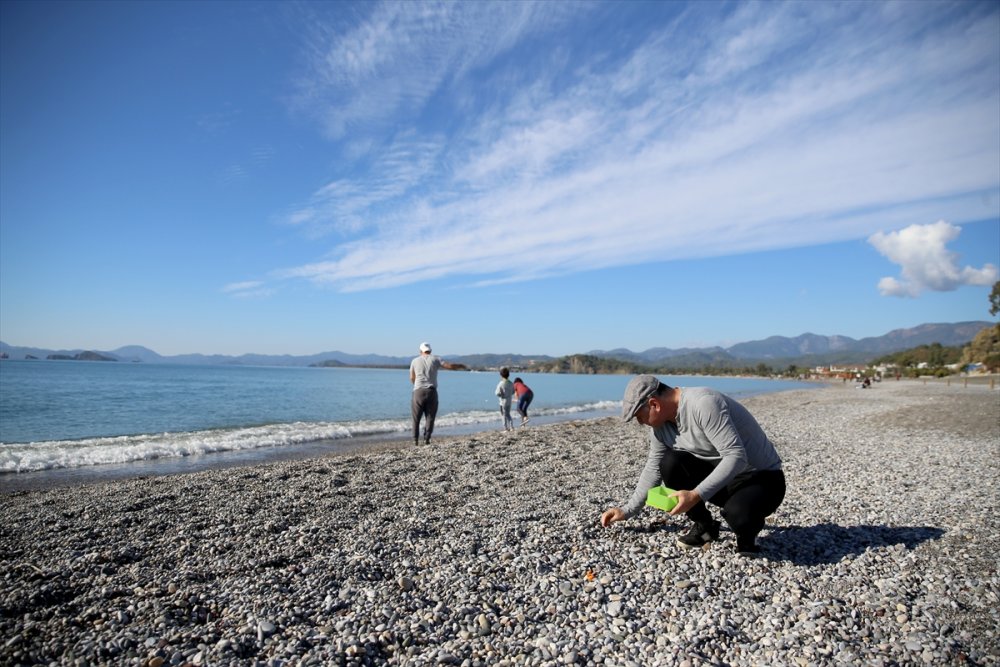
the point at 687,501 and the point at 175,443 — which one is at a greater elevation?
the point at 687,501

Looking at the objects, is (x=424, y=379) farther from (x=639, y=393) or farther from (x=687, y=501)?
(x=687, y=501)

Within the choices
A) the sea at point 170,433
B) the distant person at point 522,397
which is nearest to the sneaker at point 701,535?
the sea at point 170,433

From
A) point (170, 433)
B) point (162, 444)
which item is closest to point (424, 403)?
point (162, 444)

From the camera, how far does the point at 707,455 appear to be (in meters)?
4.56

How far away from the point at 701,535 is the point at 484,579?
2228 millimetres

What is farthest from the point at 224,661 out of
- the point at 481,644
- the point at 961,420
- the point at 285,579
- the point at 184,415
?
the point at 184,415

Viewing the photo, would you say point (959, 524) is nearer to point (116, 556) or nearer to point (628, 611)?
point (628, 611)

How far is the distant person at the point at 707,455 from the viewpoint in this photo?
4129 millimetres

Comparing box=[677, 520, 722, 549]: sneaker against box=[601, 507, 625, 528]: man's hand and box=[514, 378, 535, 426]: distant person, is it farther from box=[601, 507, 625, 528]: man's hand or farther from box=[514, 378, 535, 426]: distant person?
box=[514, 378, 535, 426]: distant person

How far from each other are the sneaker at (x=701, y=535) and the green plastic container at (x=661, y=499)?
955 millimetres

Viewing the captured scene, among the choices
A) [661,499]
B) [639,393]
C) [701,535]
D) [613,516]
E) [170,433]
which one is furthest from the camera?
[170,433]

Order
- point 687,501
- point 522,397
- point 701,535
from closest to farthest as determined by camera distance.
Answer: point 687,501 < point 701,535 < point 522,397

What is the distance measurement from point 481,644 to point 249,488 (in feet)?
20.5

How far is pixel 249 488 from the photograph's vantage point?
8.37 metres
